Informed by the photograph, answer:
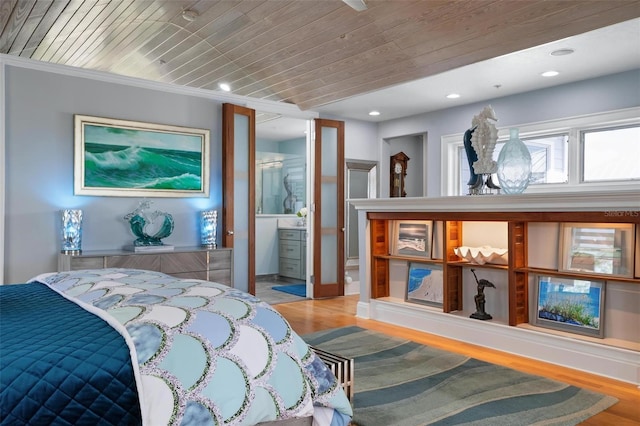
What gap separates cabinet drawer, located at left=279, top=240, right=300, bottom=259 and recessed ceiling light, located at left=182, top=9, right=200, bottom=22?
3947 mm

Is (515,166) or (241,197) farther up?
(515,166)

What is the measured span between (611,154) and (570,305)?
7.02 ft

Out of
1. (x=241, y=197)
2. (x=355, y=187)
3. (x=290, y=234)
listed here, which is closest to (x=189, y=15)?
(x=241, y=197)

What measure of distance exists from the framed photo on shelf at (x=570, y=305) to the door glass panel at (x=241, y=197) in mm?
2982

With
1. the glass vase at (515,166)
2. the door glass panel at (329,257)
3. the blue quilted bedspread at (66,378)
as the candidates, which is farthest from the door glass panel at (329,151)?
the blue quilted bedspread at (66,378)

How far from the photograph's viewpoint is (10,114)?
4031 mm

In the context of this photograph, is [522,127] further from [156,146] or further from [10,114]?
[10,114]

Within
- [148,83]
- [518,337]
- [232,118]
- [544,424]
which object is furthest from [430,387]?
[148,83]

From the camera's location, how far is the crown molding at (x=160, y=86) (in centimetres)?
409


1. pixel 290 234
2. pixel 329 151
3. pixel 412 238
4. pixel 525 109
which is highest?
pixel 525 109

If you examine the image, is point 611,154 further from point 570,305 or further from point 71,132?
point 71,132

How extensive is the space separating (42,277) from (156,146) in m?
2.34

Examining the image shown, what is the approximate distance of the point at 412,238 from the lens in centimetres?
465

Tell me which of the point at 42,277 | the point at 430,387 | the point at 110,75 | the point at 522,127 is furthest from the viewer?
the point at 522,127
